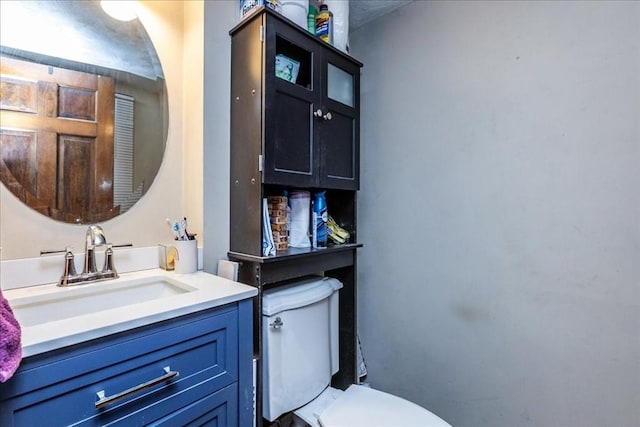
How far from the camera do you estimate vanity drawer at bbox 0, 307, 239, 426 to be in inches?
22.2

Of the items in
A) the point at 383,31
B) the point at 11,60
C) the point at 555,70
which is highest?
the point at 383,31

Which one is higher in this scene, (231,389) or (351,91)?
(351,91)

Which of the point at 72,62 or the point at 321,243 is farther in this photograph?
the point at 321,243

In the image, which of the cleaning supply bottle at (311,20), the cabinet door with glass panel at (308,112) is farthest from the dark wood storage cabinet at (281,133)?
the cleaning supply bottle at (311,20)

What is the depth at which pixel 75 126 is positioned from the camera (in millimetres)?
1015

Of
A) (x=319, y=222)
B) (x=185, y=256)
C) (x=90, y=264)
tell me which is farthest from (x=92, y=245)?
(x=319, y=222)

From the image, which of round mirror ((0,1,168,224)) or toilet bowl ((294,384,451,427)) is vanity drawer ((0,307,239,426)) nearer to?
toilet bowl ((294,384,451,427))

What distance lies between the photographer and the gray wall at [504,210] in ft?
3.59

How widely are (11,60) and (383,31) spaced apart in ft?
5.03

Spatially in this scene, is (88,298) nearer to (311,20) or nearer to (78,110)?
(78,110)

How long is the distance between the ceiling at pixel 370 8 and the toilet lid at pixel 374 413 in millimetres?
1780

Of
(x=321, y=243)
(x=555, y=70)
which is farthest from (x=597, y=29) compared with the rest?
(x=321, y=243)

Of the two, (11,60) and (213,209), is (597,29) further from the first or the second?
(11,60)

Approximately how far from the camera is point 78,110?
3.35ft
